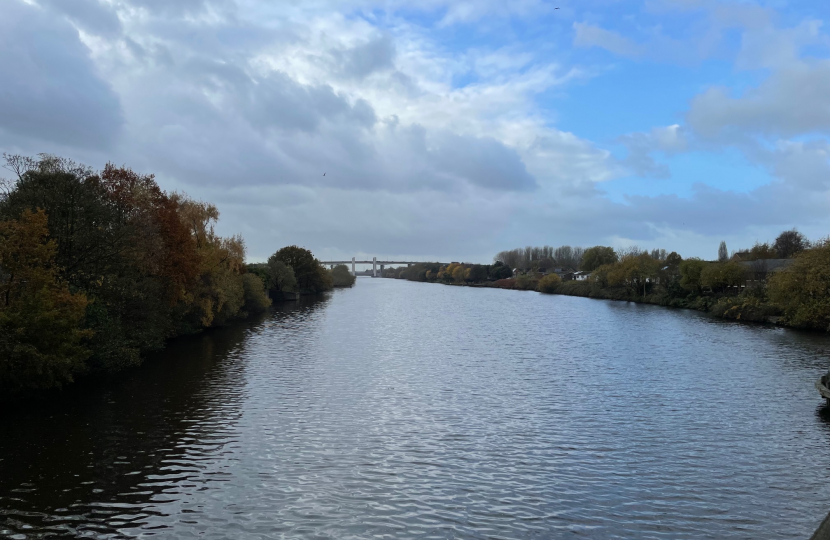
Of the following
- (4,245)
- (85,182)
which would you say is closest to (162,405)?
(4,245)

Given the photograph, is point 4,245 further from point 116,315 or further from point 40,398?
point 116,315

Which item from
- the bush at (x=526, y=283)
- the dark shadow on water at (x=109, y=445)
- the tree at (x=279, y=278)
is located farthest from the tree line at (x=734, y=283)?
the tree at (x=279, y=278)

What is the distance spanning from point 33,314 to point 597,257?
14738cm

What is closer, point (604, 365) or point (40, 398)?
point (40, 398)

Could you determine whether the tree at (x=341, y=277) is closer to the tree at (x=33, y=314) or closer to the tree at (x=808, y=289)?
the tree at (x=808, y=289)

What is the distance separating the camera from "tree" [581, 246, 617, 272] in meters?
154

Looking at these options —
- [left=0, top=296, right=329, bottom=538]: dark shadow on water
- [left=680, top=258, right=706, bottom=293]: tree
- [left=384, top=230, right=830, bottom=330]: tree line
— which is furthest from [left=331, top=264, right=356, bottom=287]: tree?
[left=0, top=296, right=329, bottom=538]: dark shadow on water

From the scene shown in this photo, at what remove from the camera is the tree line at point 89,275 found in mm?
23844

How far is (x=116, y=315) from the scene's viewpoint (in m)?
32.7

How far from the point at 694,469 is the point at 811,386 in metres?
16.2

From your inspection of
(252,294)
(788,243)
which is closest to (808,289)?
(252,294)

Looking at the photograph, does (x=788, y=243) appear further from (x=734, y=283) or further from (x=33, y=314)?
(x=33, y=314)

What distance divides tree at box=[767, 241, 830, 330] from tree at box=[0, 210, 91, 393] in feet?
183

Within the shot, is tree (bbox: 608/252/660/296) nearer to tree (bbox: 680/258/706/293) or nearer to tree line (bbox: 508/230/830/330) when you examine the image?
tree line (bbox: 508/230/830/330)
